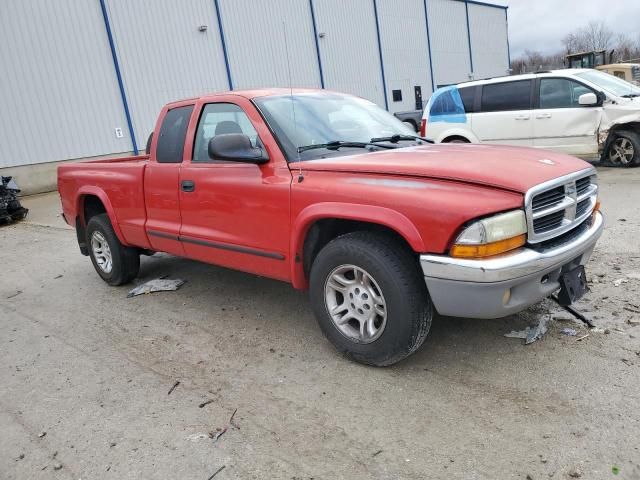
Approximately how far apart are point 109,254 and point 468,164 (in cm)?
403

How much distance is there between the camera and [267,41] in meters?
19.8

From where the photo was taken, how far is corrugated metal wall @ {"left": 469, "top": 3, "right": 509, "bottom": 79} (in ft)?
108

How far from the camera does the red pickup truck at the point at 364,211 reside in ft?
8.86

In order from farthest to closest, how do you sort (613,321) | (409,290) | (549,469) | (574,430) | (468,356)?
1. (613,321)
2. (468,356)
3. (409,290)
4. (574,430)
5. (549,469)

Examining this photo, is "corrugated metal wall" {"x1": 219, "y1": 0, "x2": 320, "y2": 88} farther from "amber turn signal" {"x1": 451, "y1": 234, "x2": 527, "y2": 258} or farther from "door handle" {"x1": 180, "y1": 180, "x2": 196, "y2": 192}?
"amber turn signal" {"x1": 451, "y1": 234, "x2": 527, "y2": 258}

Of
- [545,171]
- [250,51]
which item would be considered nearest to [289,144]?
[545,171]

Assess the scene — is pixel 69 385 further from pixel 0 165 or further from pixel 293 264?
pixel 0 165

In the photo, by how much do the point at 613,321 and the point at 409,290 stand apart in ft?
5.55

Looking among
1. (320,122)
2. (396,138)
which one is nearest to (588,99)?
(396,138)

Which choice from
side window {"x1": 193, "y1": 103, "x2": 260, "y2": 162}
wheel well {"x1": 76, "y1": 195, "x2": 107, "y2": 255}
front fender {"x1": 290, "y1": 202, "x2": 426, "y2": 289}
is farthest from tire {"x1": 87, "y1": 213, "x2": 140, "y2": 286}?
front fender {"x1": 290, "y1": 202, "x2": 426, "y2": 289}

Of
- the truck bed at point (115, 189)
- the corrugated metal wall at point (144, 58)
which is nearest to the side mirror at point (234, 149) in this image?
the truck bed at point (115, 189)

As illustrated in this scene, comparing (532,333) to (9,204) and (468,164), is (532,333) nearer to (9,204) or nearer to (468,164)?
(468,164)

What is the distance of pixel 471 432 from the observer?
99.9 inches

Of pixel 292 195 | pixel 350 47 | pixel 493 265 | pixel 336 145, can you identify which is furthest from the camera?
pixel 350 47
